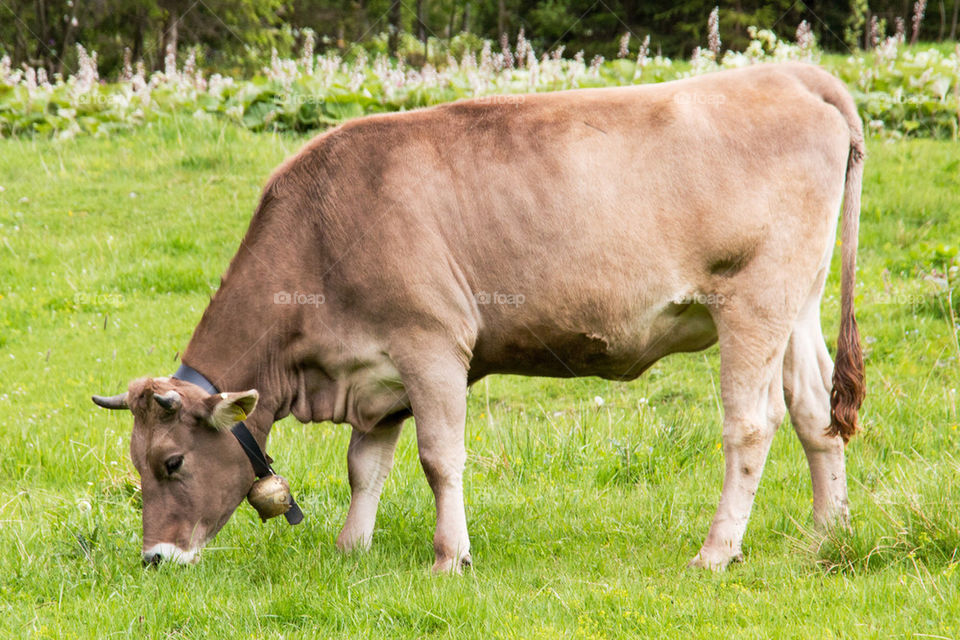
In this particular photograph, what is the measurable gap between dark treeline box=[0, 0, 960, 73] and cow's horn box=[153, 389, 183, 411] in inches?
610

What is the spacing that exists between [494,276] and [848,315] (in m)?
1.73

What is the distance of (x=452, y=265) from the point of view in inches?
183

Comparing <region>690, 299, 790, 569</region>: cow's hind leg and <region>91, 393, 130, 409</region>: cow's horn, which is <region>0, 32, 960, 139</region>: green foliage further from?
<region>690, 299, 790, 569</region>: cow's hind leg

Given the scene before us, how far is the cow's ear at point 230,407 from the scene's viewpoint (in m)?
4.39

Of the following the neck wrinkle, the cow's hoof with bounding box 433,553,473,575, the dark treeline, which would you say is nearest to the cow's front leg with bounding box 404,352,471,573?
the cow's hoof with bounding box 433,553,473,575

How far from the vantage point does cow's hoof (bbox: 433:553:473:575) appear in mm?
4508

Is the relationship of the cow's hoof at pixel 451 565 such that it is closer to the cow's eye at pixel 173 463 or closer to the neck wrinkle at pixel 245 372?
the neck wrinkle at pixel 245 372

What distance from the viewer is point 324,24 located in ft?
96.7

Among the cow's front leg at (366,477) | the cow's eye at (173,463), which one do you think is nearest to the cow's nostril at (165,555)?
the cow's eye at (173,463)

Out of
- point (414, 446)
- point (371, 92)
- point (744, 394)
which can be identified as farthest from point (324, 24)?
point (744, 394)

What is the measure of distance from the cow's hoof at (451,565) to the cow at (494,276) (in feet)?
0.05

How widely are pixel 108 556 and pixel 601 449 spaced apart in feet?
8.92

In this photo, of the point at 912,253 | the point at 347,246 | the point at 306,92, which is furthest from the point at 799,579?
the point at 306,92

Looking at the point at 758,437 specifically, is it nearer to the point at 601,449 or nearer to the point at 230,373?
the point at 601,449
